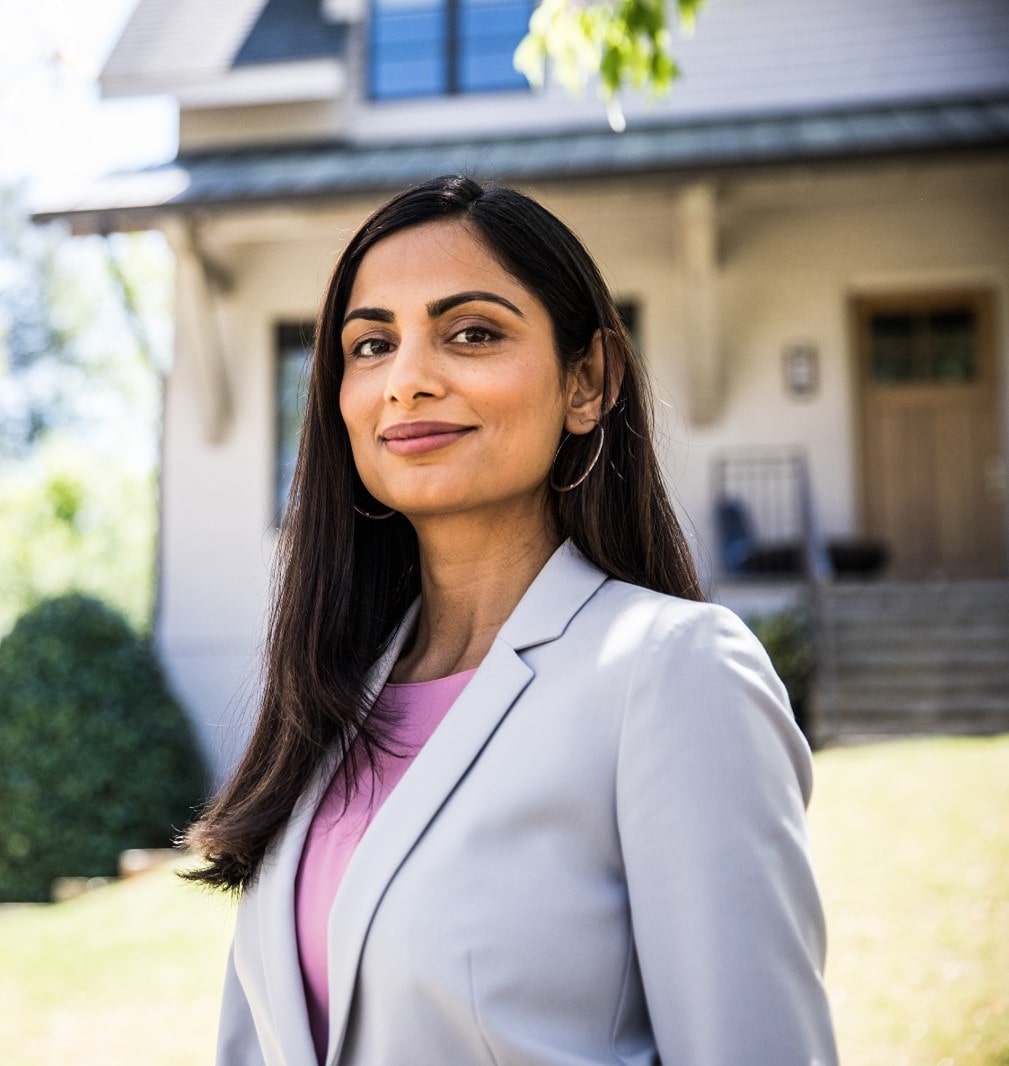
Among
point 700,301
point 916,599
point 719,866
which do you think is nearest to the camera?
point 719,866

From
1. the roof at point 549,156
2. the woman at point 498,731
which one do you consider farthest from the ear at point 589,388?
the roof at point 549,156

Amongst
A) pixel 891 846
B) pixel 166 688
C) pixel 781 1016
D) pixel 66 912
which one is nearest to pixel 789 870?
pixel 781 1016

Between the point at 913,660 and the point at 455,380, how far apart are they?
8.23 meters

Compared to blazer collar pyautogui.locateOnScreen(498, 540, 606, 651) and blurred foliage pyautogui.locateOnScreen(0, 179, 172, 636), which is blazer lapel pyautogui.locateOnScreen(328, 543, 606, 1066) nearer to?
blazer collar pyautogui.locateOnScreen(498, 540, 606, 651)

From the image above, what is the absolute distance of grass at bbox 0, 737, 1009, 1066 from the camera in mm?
4258

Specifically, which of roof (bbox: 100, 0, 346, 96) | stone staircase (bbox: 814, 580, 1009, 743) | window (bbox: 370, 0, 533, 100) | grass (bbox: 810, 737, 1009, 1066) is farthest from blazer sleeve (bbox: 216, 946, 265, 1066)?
window (bbox: 370, 0, 533, 100)

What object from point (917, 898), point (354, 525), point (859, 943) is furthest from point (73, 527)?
point (354, 525)

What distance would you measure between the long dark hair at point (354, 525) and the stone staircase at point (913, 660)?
23.5ft

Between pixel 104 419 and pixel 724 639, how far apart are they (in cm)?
3833

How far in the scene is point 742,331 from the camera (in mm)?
11062

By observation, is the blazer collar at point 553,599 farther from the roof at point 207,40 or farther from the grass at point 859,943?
the roof at point 207,40

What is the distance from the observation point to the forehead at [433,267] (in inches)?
64.8

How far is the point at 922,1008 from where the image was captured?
4.27 metres

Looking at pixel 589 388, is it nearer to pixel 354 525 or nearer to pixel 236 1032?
pixel 354 525
